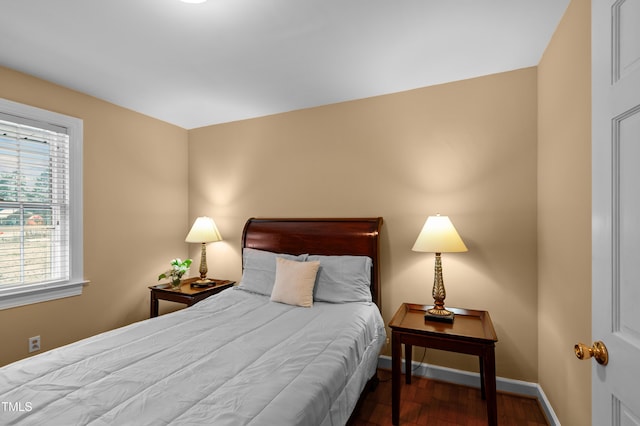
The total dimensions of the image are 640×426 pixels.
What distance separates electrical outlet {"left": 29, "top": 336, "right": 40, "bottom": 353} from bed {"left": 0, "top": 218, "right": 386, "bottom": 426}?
120 centimetres

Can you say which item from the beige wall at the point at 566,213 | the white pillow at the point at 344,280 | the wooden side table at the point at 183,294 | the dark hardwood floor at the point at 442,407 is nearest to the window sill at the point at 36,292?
the wooden side table at the point at 183,294

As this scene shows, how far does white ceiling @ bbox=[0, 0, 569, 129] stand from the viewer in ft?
5.72

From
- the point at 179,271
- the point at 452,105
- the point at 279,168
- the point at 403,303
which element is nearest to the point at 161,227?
the point at 179,271

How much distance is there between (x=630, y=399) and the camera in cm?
79

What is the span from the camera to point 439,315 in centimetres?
224

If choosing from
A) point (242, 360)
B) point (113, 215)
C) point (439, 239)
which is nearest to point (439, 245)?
point (439, 239)

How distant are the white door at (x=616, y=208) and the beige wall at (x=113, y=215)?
357 centimetres

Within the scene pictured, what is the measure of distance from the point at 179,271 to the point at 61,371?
5.87 ft

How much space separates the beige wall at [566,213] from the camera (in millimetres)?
1519

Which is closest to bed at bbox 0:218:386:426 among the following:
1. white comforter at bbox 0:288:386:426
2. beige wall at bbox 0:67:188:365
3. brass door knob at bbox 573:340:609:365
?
white comforter at bbox 0:288:386:426

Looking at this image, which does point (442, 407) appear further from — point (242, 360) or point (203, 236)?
point (203, 236)

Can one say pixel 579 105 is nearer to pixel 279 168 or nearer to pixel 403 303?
pixel 403 303

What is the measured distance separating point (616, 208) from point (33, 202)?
363 cm

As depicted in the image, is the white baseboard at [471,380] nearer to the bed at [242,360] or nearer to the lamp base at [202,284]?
the bed at [242,360]
